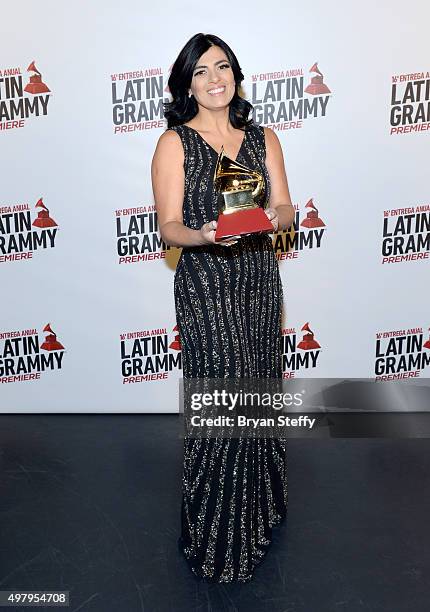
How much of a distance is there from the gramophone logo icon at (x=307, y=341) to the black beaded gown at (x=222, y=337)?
147cm

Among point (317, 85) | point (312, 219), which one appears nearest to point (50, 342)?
point (312, 219)

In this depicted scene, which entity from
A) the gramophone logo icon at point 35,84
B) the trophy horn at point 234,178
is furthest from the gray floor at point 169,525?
the gramophone logo icon at point 35,84

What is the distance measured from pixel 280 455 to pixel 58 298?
5.85 ft

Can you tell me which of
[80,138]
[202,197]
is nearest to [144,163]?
[80,138]

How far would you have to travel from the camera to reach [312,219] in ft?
→ 13.8

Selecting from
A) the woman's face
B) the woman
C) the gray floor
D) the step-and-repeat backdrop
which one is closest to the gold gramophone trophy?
the woman

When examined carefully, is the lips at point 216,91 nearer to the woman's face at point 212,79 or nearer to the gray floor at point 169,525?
the woman's face at point 212,79

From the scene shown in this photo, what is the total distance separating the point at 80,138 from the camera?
4.00 m

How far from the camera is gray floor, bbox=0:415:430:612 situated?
110 inches

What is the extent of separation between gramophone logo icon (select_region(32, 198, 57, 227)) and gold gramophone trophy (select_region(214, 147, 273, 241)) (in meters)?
1.89

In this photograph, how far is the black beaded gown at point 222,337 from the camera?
270 centimetres

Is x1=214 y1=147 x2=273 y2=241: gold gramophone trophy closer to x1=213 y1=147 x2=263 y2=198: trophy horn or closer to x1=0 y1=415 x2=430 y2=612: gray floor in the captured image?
x1=213 y1=147 x2=263 y2=198: trophy horn

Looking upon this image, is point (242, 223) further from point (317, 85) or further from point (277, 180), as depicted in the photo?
point (317, 85)

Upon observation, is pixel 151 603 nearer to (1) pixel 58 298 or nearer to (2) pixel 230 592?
(2) pixel 230 592
